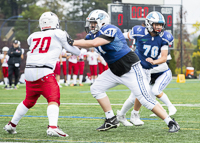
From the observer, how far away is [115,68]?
486 cm

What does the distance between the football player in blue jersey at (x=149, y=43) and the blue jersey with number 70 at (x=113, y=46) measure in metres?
0.62

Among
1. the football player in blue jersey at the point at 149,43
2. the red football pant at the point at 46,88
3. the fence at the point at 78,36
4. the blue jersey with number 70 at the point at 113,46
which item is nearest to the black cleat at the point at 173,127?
the football player in blue jersey at the point at 149,43

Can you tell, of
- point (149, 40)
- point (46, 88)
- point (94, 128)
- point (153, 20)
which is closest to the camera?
point (46, 88)

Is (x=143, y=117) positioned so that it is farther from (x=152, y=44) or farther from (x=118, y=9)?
(x=118, y=9)

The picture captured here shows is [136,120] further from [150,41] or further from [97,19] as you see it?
[97,19]

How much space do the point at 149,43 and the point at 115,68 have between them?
1.04 metres

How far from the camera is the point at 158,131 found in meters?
4.81

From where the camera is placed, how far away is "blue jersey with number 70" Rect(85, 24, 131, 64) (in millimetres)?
4691

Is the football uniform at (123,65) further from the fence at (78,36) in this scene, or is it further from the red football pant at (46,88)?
the fence at (78,36)

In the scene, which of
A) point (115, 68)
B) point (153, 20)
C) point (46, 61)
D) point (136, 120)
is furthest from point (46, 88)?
point (153, 20)

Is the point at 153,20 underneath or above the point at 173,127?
above

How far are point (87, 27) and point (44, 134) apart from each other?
1526 mm

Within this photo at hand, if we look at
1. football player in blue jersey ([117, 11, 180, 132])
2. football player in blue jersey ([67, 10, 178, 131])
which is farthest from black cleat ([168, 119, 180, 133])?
football player in blue jersey ([117, 11, 180, 132])

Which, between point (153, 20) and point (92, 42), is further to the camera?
point (153, 20)
